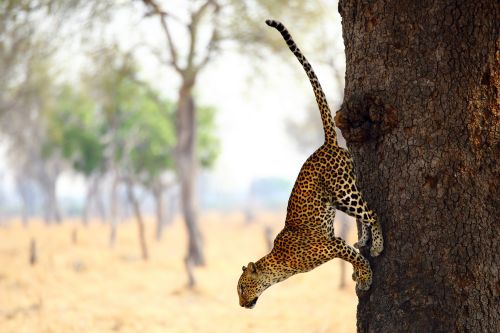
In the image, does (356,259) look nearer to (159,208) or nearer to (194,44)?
(194,44)

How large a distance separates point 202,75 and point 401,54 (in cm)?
1821

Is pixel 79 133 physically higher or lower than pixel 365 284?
higher

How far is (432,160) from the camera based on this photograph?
4.83m

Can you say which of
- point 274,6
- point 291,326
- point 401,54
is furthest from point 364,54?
point 274,6

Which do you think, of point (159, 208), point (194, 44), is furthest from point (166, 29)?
point (159, 208)

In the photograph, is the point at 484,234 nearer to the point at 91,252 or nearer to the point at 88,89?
the point at 91,252

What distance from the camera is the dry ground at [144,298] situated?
11789mm

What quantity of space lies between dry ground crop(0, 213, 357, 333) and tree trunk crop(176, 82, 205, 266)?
2.81ft

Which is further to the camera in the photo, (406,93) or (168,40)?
(168,40)

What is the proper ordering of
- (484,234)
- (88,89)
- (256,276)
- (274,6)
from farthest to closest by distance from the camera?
(88,89)
(274,6)
(256,276)
(484,234)

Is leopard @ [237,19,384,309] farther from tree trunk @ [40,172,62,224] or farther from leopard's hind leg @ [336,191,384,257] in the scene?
tree trunk @ [40,172,62,224]

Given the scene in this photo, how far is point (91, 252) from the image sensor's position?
79.0 ft

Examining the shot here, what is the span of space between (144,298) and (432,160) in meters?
11.5

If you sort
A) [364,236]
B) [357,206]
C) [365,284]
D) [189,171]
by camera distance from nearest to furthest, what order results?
1. [357,206]
2. [365,284]
3. [364,236]
4. [189,171]
